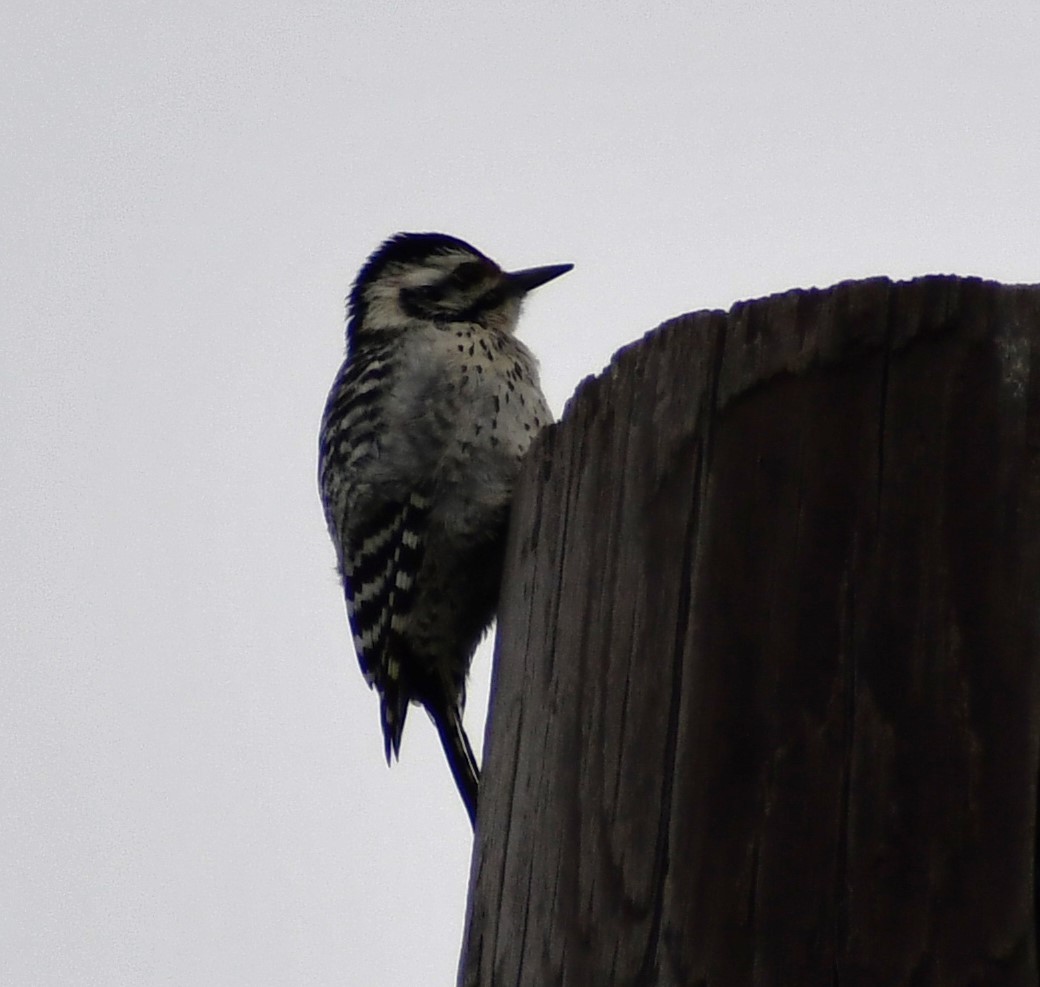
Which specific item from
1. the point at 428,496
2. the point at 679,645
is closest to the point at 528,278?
the point at 428,496

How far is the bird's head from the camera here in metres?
6.34

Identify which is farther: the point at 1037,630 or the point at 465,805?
the point at 465,805

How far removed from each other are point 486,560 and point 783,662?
10.1ft

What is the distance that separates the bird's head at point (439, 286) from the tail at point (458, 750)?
1.62m

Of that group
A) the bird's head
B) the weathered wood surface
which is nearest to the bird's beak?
the bird's head

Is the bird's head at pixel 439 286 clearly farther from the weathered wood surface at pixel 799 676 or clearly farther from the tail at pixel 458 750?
the weathered wood surface at pixel 799 676

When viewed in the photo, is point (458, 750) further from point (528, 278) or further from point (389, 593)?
point (528, 278)

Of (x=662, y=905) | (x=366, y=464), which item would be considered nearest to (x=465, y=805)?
(x=366, y=464)

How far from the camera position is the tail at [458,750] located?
4.72 m

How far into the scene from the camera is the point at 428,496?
5.29 metres

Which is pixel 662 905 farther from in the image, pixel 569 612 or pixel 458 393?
pixel 458 393

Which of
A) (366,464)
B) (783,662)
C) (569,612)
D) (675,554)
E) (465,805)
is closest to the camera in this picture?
(783,662)

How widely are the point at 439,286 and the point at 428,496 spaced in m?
1.49

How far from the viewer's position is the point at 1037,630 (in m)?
2.13
